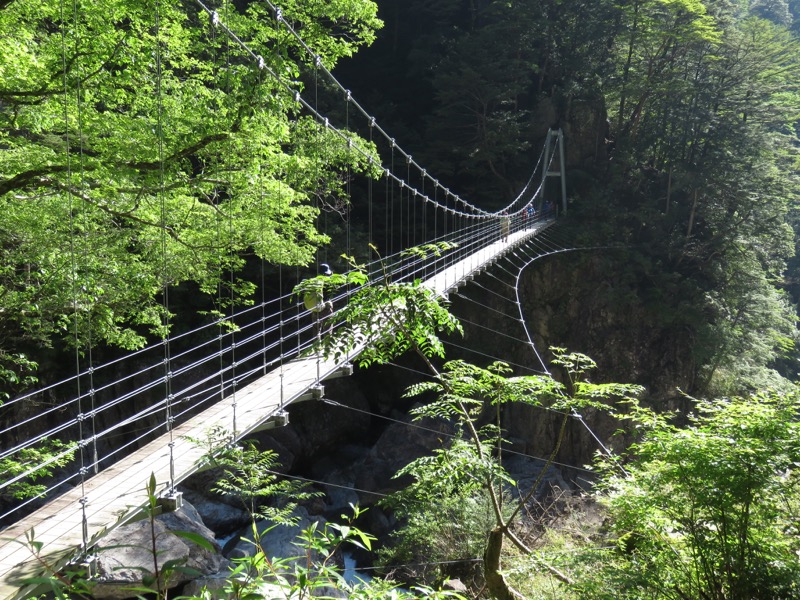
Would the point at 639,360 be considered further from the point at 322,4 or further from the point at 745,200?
the point at 322,4

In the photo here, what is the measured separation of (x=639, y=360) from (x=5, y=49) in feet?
41.0

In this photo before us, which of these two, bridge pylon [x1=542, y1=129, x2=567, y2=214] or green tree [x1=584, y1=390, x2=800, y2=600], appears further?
bridge pylon [x1=542, y1=129, x2=567, y2=214]

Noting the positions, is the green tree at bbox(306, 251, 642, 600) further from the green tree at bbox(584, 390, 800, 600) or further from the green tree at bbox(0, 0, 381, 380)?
the green tree at bbox(0, 0, 381, 380)

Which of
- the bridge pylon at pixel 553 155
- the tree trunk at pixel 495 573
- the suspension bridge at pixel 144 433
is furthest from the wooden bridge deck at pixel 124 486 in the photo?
the bridge pylon at pixel 553 155

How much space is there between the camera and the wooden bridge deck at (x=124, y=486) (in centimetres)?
236

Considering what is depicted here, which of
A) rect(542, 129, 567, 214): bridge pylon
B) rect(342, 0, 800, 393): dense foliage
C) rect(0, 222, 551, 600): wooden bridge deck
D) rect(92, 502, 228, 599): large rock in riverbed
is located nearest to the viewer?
rect(0, 222, 551, 600): wooden bridge deck

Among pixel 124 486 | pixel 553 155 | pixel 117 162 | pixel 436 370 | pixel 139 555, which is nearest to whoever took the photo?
pixel 124 486

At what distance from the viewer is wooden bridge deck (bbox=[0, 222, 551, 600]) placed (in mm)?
2359

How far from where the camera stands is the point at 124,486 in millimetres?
3037

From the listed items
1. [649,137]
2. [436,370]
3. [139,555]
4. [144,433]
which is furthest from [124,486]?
[649,137]

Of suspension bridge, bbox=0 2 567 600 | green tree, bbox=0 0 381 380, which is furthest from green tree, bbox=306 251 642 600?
green tree, bbox=0 0 381 380

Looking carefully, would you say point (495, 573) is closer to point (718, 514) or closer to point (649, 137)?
point (718, 514)

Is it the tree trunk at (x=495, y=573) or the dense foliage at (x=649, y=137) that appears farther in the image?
the dense foliage at (x=649, y=137)

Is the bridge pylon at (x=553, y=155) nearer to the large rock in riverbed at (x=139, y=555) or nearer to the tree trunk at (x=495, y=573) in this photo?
the large rock in riverbed at (x=139, y=555)
